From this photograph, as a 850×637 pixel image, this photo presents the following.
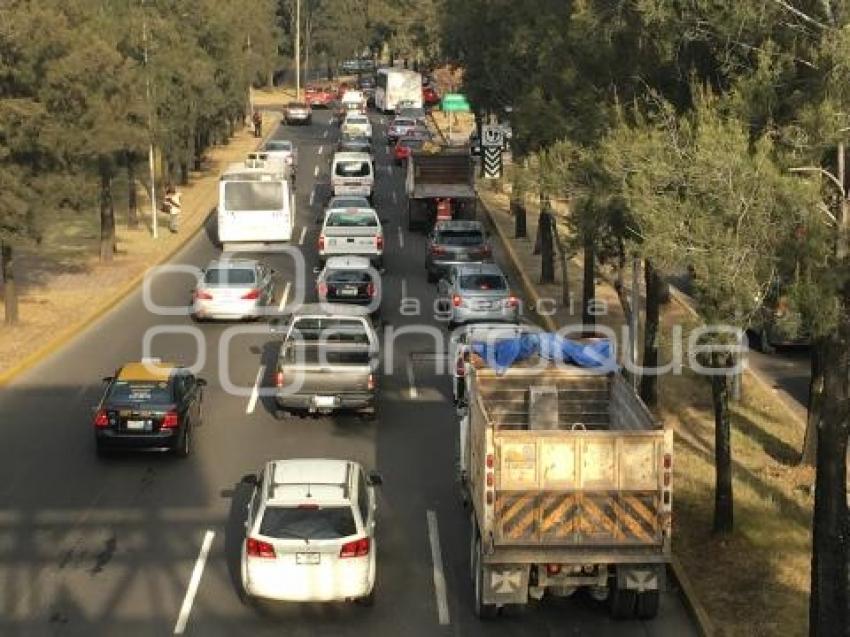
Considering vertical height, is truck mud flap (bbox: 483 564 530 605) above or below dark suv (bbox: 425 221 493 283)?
below

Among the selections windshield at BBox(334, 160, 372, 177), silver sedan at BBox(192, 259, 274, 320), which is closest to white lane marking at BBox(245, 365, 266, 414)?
silver sedan at BBox(192, 259, 274, 320)

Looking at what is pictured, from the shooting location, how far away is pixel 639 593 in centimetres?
1343

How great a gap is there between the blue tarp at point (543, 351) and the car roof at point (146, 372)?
499cm

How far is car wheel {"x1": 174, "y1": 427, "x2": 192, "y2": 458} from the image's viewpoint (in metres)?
19.3

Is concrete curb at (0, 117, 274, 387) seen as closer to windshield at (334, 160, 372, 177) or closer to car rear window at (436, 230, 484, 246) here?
car rear window at (436, 230, 484, 246)

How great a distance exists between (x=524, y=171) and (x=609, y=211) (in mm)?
11560

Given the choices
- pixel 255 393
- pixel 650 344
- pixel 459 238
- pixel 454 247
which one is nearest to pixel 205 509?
pixel 255 393

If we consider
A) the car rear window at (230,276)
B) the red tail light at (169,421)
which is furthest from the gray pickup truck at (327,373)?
the car rear window at (230,276)

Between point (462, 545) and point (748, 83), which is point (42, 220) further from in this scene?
point (748, 83)

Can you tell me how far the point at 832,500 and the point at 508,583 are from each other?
3318mm

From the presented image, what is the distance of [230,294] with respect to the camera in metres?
29.5

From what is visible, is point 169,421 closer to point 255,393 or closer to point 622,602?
point 255,393

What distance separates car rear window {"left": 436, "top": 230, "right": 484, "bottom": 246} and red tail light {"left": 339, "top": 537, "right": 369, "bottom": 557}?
23.1 meters

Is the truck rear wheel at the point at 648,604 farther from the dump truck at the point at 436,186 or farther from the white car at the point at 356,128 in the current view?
the white car at the point at 356,128
